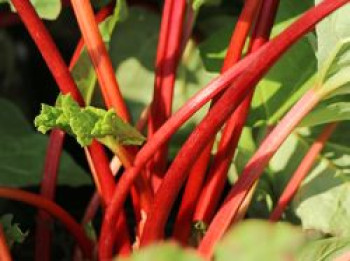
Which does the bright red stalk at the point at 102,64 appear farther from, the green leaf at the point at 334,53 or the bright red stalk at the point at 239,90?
the green leaf at the point at 334,53

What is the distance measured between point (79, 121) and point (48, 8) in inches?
11.3

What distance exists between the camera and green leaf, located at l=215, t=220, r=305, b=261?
52 cm

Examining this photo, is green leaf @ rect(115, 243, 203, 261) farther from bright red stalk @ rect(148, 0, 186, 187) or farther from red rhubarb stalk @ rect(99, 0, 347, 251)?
bright red stalk @ rect(148, 0, 186, 187)

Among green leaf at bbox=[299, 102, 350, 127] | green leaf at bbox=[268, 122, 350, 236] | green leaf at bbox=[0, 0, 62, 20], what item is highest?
green leaf at bbox=[0, 0, 62, 20]

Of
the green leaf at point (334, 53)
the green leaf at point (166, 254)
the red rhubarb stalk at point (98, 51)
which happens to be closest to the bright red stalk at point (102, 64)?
the red rhubarb stalk at point (98, 51)

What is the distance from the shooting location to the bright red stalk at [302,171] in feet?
3.37

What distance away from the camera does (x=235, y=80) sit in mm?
863

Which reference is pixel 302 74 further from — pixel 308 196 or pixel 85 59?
pixel 85 59

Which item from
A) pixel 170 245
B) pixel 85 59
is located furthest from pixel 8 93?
pixel 170 245

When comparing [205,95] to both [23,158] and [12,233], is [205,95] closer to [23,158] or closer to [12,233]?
[12,233]

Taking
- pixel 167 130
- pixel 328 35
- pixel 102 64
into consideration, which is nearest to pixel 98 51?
pixel 102 64

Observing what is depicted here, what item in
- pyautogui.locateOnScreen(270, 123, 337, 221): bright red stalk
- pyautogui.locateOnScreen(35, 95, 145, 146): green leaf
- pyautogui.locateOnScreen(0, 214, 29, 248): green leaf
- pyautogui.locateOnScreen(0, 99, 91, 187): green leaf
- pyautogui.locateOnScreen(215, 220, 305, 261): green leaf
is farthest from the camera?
pyautogui.locateOnScreen(0, 99, 91, 187): green leaf

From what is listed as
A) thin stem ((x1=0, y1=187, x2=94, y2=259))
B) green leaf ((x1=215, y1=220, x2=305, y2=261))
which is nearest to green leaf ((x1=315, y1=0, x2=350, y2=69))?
thin stem ((x1=0, y1=187, x2=94, y2=259))

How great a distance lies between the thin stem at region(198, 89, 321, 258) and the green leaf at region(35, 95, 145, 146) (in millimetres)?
149
